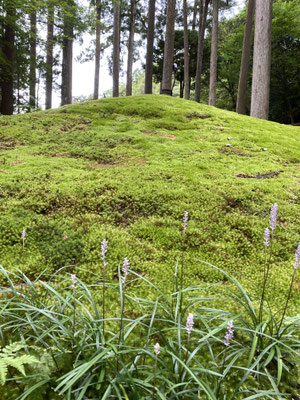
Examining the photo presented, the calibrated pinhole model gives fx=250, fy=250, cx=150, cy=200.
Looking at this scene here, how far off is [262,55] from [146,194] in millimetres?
8487

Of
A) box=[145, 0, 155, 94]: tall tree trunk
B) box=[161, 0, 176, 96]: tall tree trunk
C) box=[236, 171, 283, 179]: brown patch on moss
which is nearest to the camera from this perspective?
box=[236, 171, 283, 179]: brown patch on moss

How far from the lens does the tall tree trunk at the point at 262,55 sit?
877 centimetres

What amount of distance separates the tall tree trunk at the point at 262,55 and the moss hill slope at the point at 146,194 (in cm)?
310

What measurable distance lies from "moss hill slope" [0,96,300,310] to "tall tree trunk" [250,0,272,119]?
3101 mm

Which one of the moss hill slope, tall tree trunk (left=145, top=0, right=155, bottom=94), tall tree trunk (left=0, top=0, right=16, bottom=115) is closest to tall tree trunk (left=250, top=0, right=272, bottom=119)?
the moss hill slope

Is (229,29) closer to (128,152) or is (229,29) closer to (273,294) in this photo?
(128,152)

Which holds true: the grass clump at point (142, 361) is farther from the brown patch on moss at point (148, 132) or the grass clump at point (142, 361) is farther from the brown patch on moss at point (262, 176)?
the brown patch on moss at point (148, 132)

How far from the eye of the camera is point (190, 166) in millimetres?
4590

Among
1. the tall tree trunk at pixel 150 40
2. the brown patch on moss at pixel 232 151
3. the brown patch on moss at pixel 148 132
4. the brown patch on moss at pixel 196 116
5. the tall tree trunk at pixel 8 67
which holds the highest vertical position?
the tall tree trunk at pixel 150 40

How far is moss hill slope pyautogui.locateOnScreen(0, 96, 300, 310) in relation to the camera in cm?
246

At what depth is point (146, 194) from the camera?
357 cm

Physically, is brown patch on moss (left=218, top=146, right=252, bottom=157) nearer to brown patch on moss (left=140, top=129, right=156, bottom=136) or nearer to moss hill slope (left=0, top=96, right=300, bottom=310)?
moss hill slope (left=0, top=96, right=300, bottom=310)

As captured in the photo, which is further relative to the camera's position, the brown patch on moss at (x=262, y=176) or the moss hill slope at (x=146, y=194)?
the brown patch on moss at (x=262, y=176)

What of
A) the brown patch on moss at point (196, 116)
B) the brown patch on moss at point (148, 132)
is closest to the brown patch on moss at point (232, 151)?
the brown patch on moss at point (148, 132)
